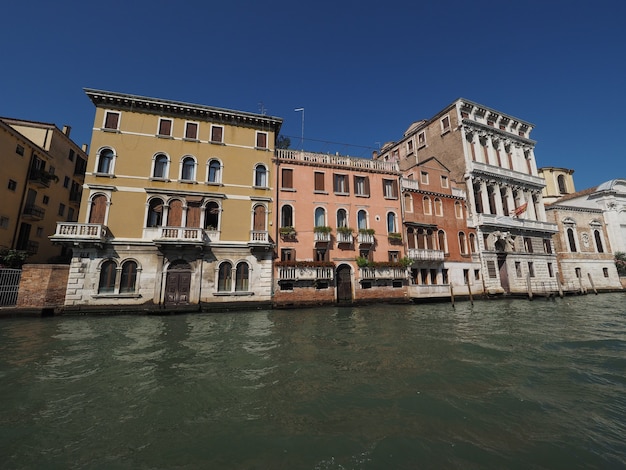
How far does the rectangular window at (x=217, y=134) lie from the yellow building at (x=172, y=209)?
0.22ft

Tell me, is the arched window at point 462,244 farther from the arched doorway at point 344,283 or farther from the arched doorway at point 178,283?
the arched doorway at point 178,283

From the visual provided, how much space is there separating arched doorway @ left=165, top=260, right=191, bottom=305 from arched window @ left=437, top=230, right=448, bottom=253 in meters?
19.6

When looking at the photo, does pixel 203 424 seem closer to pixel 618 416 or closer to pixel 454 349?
pixel 618 416

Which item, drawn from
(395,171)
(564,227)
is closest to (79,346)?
(395,171)

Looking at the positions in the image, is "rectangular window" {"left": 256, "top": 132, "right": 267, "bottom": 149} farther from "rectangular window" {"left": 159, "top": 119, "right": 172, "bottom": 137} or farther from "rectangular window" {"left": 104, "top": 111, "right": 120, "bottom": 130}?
"rectangular window" {"left": 104, "top": 111, "right": 120, "bottom": 130}

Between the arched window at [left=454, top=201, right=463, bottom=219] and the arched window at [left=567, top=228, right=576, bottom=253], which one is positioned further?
the arched window at [left=567, top=228, right=576, bottom=253]

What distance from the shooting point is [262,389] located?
518cm

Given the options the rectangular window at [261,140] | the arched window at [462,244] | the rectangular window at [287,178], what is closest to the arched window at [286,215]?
the rectangular window at [287,178]

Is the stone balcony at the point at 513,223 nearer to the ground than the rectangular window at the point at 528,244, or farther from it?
farther from it

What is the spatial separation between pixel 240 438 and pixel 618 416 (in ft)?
18.2

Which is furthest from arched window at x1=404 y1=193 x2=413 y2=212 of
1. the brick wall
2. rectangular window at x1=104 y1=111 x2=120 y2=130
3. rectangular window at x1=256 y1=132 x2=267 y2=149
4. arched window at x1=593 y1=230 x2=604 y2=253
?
arched window at x1=593 y1=230 x2=604 y2=253

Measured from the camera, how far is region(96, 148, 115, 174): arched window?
1684cm

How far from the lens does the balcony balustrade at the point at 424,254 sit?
21672mm

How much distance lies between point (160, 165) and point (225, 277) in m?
8.35
